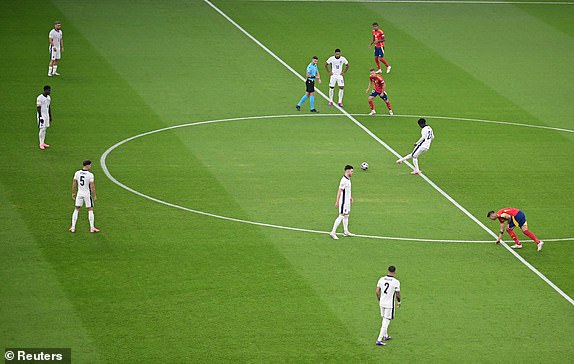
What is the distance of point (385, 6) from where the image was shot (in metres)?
63.6

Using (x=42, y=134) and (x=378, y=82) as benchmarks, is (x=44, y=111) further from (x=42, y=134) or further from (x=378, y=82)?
(x=378, y=82)

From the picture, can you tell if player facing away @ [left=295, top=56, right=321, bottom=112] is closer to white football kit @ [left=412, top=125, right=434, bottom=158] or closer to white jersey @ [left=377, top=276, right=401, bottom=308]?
white football kit @ [left=412, top=125, right=434, bottom=158]

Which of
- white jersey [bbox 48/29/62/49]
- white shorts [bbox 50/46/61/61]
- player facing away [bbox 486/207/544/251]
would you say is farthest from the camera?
white shorts [bbox 50/46/61/61]

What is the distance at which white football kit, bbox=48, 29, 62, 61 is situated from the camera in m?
47.2

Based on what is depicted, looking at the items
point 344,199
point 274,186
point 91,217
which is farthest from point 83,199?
point 274,186

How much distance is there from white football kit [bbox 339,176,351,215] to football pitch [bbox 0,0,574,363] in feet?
3.20

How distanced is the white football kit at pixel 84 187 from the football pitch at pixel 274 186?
3.21 feet

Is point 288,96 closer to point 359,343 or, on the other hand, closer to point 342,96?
point 342,96

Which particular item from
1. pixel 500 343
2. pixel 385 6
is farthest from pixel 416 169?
pixel 385 6

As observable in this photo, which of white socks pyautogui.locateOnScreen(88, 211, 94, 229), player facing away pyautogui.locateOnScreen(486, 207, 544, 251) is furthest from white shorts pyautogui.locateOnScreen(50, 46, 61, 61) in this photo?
player facing away pyautogui.locateOnScreen(486, 207, 544, 251)

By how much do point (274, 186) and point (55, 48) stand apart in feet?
51.7

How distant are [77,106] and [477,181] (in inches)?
656

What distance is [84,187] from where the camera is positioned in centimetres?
3059

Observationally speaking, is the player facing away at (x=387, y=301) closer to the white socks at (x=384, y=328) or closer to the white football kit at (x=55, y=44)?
the white socks at (x=384, y=328)
